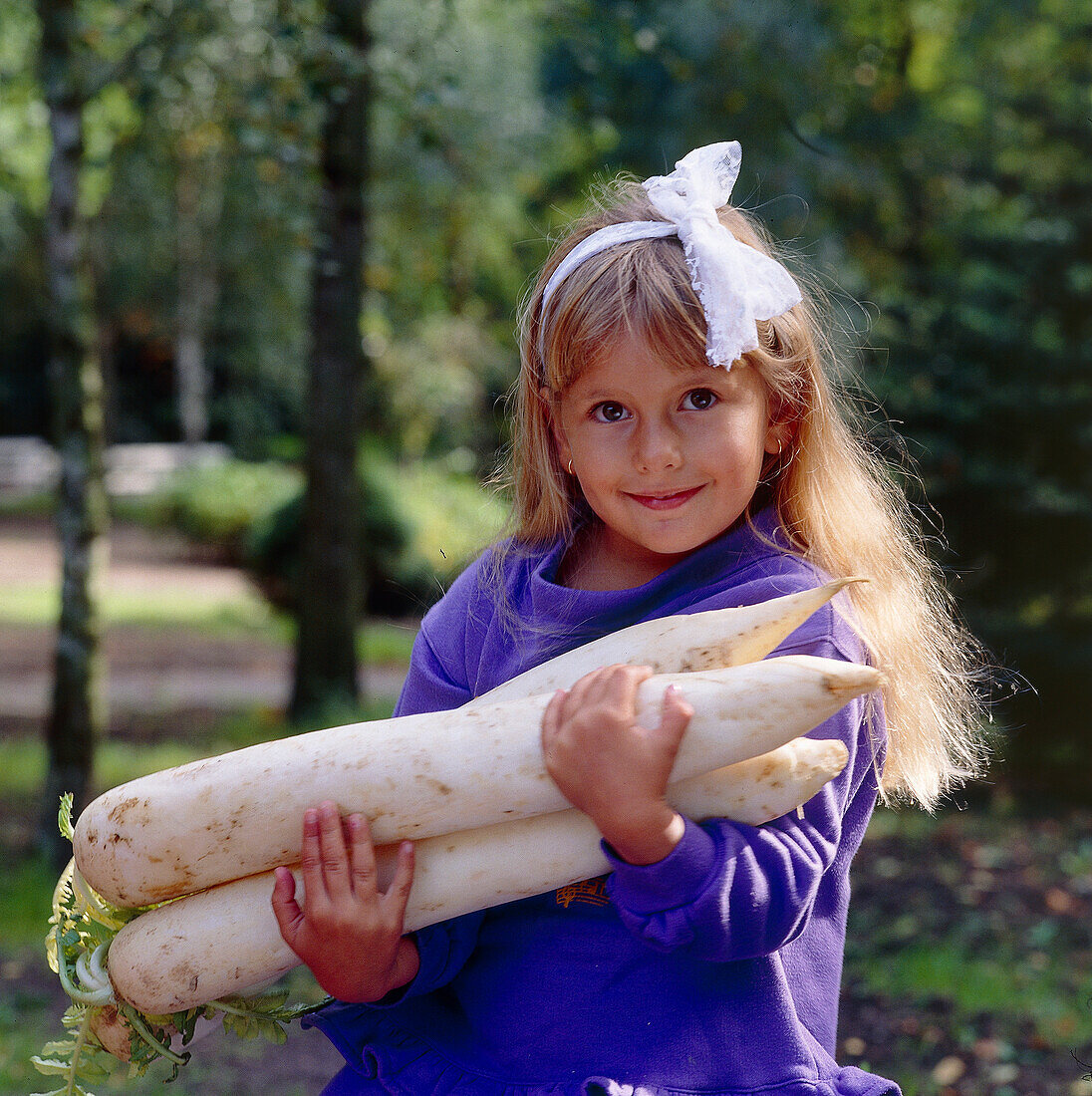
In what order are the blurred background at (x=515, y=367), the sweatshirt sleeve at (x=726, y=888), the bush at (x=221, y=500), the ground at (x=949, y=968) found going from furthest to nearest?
the bush at (x=221, y=500) < the blurred background at (x=515, y=367) < the ground at (x=949, y=968) < the sweatshirt sleeve at (x=726, y=888)

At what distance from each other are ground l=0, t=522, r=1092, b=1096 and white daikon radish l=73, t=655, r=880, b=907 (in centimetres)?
224

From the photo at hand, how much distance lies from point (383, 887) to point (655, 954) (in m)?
0.37

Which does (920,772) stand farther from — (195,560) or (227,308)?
(227,308)

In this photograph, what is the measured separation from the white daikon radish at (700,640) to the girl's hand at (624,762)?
0.34 feet

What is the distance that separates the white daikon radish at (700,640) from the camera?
57.4 inches

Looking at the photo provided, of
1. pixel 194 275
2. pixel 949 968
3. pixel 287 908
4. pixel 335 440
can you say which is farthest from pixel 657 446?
pixel 194 275

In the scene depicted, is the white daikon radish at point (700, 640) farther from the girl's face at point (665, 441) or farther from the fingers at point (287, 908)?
the fingers at point (287, 908)

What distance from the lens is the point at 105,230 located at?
21422 millimetres

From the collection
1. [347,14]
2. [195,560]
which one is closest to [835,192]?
[347,14]

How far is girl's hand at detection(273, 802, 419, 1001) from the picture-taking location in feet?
4.88

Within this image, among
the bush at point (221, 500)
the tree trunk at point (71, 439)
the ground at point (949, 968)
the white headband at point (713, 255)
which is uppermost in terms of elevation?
the white headband at point (713, 255)

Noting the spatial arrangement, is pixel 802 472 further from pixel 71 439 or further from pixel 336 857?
pixel 71 439

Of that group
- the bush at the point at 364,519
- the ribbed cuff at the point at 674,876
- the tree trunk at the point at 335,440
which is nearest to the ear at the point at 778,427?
the ribbed cuff at the point at 674,876

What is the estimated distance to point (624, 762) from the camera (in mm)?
1344
